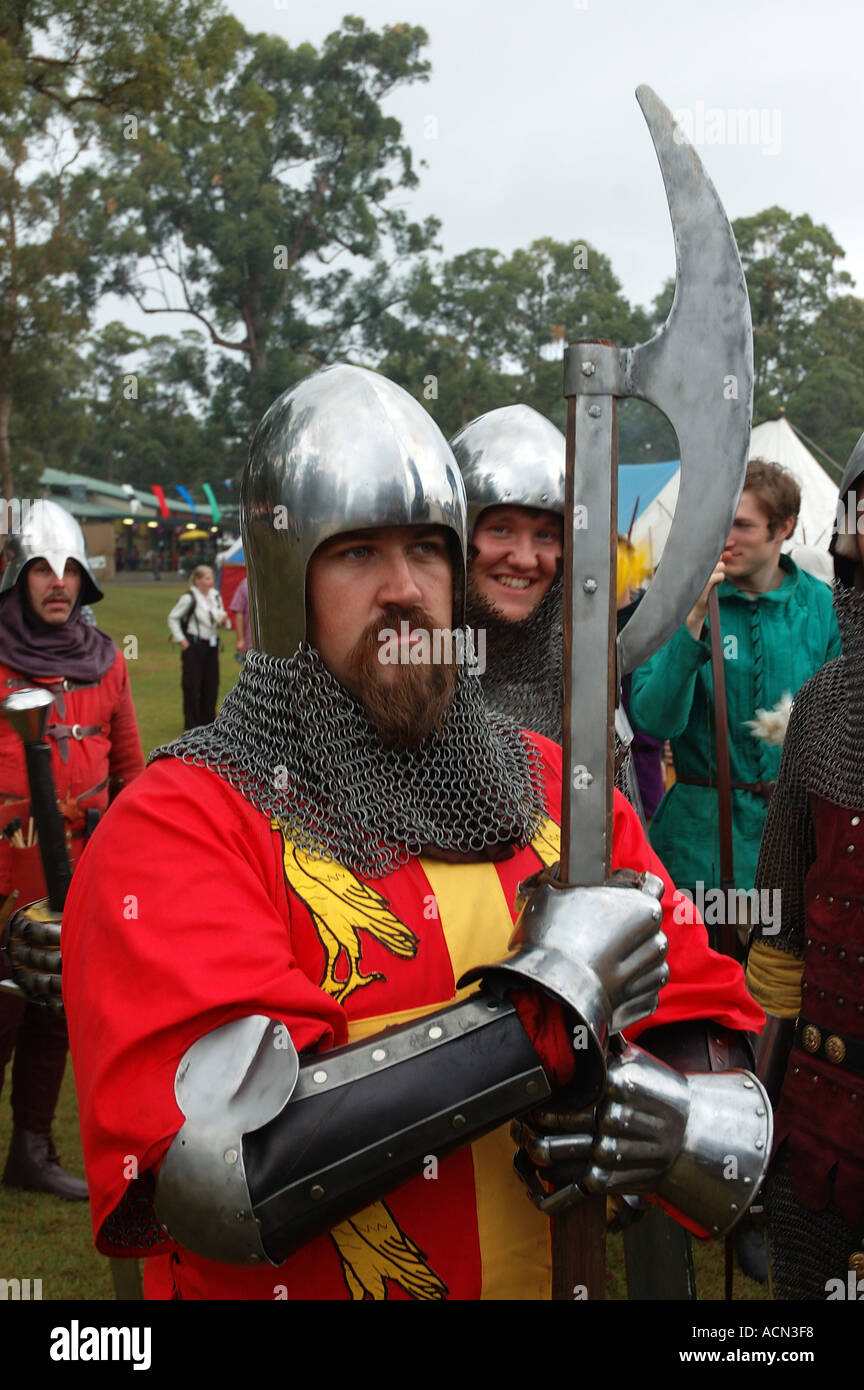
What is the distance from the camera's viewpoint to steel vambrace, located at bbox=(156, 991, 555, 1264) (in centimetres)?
154

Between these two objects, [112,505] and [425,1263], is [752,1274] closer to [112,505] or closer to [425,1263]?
[425,1263]

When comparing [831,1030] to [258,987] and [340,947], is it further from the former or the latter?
[258,987]

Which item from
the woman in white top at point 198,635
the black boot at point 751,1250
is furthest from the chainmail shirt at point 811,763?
the woman in white top at point 198,635

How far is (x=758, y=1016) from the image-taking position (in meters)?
2.14

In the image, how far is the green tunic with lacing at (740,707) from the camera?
416cm

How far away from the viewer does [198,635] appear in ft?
43.9

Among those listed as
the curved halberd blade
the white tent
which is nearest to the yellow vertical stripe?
the curved halberd blade

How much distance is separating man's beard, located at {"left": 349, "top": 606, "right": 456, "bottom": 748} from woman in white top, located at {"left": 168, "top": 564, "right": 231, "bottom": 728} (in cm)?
1148

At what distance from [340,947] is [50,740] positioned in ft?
10.1

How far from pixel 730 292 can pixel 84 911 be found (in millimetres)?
1405

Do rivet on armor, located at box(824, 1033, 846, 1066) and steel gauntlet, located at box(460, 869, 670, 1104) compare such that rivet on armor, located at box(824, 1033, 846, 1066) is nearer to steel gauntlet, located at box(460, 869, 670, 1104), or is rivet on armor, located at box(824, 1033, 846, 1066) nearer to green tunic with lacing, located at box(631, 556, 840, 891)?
steel gauntlet, located at box(460, 869, 670, 1104)
